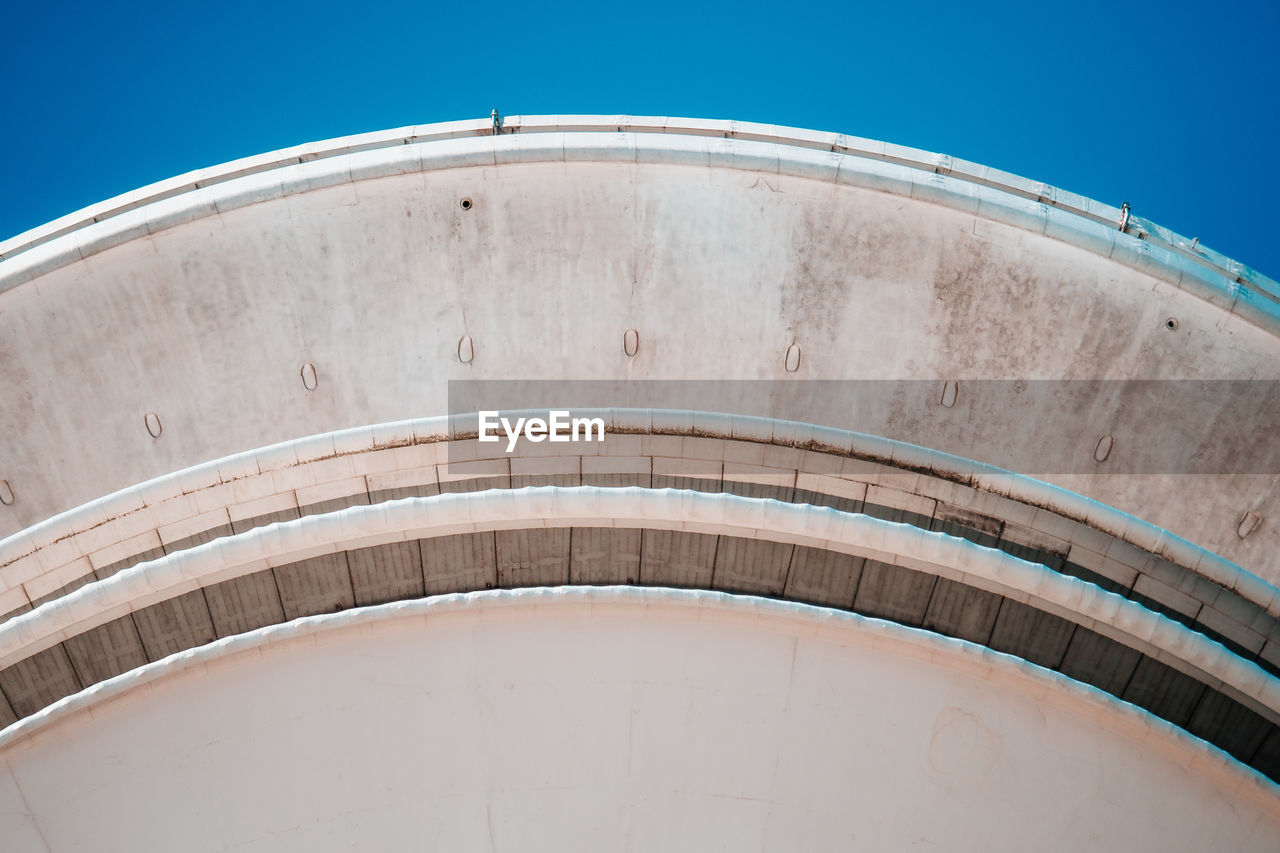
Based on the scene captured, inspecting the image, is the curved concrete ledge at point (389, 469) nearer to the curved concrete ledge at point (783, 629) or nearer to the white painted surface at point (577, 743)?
the curved concrete ledge at point (783, 629)

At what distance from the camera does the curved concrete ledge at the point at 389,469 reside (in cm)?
1252

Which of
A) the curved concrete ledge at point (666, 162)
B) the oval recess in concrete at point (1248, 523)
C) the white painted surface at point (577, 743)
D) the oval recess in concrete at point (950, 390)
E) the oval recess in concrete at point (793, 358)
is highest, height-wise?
the curved concrete ledge at point (666, 162)

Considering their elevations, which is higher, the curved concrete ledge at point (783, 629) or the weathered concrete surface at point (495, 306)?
the weathered concrete surface at point (495, 306)

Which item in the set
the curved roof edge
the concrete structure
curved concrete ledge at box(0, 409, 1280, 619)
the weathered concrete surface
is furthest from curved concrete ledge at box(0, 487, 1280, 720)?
the weathered concrete surface

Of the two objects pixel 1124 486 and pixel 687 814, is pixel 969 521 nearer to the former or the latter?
pixel 1124 486

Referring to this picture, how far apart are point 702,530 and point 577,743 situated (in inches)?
103

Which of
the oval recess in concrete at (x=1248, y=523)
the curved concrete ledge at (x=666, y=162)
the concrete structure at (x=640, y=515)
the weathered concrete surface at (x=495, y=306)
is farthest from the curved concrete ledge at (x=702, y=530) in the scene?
the curved concrete ledge at (x=666, y=162)

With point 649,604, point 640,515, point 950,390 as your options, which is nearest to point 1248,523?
point 950,390

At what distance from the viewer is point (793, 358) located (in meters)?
14.9

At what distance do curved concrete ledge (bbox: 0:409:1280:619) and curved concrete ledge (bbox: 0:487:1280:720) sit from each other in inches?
33.6

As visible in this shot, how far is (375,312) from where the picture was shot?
1501cm

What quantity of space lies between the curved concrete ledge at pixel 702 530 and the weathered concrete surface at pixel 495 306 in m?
3.17

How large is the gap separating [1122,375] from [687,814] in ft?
25.6

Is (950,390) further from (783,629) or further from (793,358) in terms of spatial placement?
(783,629)
